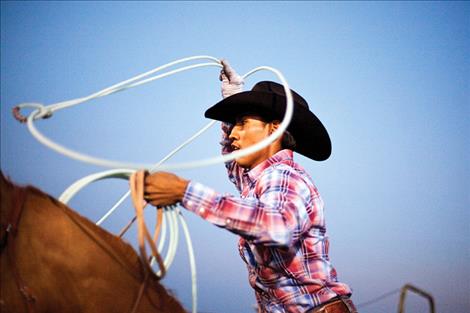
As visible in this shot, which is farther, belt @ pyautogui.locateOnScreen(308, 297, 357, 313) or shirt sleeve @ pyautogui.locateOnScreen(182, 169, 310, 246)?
belt @ pyautogui.locateOnScreen(308, 297, 357, 313)

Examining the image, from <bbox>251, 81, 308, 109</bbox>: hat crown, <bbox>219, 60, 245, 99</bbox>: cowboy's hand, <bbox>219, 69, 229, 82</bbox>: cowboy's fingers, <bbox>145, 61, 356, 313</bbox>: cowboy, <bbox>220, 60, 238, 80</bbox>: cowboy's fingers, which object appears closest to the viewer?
<bbox>145, 61, 356, 313</bbox>: cowboy

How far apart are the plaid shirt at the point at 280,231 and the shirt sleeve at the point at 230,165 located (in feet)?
2.69

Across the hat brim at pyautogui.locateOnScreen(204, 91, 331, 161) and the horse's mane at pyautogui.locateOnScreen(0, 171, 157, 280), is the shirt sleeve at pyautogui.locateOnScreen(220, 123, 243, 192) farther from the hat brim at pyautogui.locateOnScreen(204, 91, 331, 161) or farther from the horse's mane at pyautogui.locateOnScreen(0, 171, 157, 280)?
the horse's mane at pyautogui.locateOnScreen(0, 171, 157, 280)

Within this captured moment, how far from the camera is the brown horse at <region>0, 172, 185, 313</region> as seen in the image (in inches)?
60.4

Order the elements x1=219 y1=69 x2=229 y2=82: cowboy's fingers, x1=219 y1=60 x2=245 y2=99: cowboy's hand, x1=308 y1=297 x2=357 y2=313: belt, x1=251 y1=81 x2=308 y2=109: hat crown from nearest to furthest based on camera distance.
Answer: x1=308 y1=297 x2=357 y2=313: belt
x1=251 y1=81 x2=308 y2=109: hat crown
x1=219 y1=60 x2=245 y2=99: cowboy's hand
x1=219 y1=69 x2=229 y2=82: cowboy's fingers

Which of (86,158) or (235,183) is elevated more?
(86,158)

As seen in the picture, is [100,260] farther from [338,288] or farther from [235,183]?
[235,183]

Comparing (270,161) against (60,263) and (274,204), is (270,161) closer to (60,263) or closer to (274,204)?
(274,204)

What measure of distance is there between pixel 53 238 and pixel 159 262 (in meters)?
0.50

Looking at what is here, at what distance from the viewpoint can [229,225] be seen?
187 cm

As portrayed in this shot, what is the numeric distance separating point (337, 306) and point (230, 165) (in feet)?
6.07

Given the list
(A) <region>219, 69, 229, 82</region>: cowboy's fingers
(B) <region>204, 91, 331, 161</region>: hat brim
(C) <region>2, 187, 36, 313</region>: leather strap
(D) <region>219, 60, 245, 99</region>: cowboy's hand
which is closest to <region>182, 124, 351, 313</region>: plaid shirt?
(B) <region>204, 91, 331, 161</region>: hat brim

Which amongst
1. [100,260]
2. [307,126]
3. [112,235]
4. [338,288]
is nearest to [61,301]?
[100,260]

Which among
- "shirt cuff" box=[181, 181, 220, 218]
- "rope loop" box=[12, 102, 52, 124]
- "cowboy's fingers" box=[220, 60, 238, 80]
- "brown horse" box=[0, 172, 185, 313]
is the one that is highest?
"cowboy's fingers" box=[220, 60, 238, 80]
